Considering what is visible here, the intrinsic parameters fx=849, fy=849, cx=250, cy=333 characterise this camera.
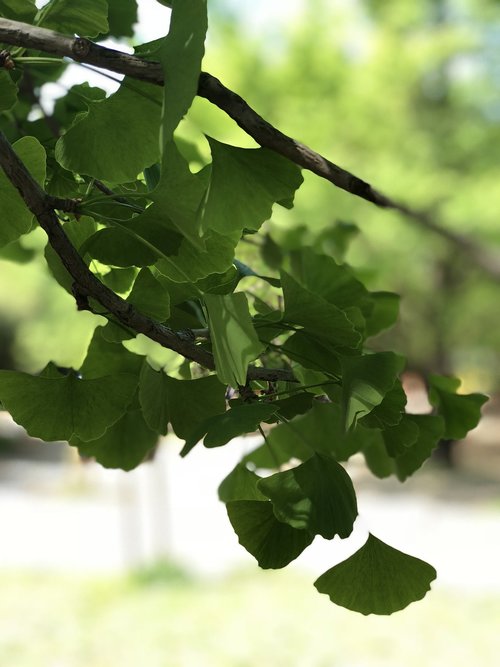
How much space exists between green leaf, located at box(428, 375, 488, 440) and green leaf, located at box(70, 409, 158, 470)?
0.39 ft

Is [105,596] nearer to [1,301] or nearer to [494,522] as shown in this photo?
[494,522]

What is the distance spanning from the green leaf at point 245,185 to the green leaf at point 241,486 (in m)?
0.09

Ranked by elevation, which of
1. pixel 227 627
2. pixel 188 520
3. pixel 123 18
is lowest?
pixel 123 18

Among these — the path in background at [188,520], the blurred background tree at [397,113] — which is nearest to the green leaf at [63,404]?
the path in background at [188,520]

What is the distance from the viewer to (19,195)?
0.24 meters

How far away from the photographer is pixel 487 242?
177 inches

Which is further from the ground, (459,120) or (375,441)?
(459,120)

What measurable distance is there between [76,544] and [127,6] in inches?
152

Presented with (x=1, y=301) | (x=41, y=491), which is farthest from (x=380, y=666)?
(x=1, y=301)

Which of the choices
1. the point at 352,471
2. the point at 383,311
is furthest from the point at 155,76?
the point at 352,471

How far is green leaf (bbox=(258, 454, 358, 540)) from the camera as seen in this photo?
0.22 metres

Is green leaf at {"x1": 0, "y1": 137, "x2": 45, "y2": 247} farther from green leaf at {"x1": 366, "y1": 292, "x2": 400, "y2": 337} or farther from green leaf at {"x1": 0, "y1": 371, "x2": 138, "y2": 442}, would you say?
green leaf at {"x1": 366, "y1": 292, "x2": 400, "y2": 337}

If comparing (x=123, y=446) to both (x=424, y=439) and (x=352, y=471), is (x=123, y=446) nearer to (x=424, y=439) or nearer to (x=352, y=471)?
(x=424, y=439)

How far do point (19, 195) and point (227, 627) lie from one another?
272cm
